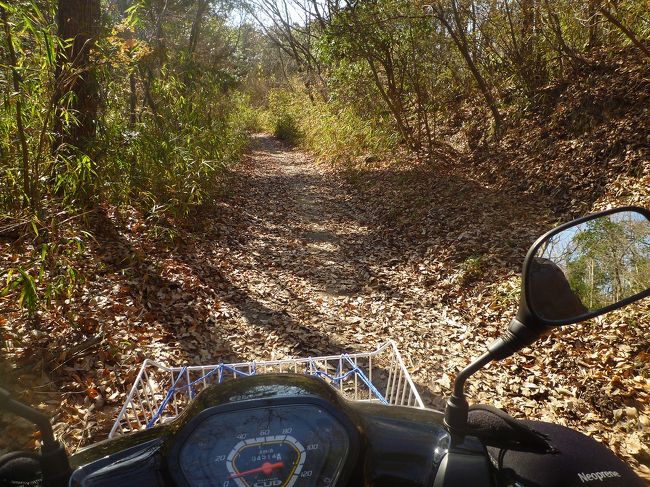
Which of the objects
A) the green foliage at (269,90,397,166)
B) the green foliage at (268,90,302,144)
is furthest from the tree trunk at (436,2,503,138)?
the green foliage at (268,90,302,144)

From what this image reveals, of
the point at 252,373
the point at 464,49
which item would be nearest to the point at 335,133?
the point at 464,49

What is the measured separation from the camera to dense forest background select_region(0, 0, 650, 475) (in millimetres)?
3902

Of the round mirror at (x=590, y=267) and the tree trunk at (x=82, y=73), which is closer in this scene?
the round mirror at (x=590, y=267)

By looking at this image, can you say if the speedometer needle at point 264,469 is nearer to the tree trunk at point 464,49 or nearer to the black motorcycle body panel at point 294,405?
the black motorcycle body panel at point 294,405

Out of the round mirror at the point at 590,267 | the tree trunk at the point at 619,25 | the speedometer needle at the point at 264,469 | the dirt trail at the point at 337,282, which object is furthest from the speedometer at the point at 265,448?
the tree trunk at the point at 619,25

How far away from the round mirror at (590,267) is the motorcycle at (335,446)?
1 centimetres

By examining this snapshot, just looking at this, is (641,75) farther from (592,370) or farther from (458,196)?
(592,370)

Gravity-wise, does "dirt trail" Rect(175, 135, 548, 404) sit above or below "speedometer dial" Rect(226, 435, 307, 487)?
below

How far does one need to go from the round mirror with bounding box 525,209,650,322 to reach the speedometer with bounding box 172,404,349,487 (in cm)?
72

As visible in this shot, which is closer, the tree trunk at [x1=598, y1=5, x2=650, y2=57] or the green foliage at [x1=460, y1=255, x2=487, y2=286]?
the green foliage at [x1=460, y1=255, x2=487, y2=286]

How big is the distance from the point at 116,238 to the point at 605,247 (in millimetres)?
5571

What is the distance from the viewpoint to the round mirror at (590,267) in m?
1.30

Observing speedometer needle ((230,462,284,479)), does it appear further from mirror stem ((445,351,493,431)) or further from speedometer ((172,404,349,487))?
mirror stem ((445,351,493,431))

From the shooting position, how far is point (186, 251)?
21.4 feet
